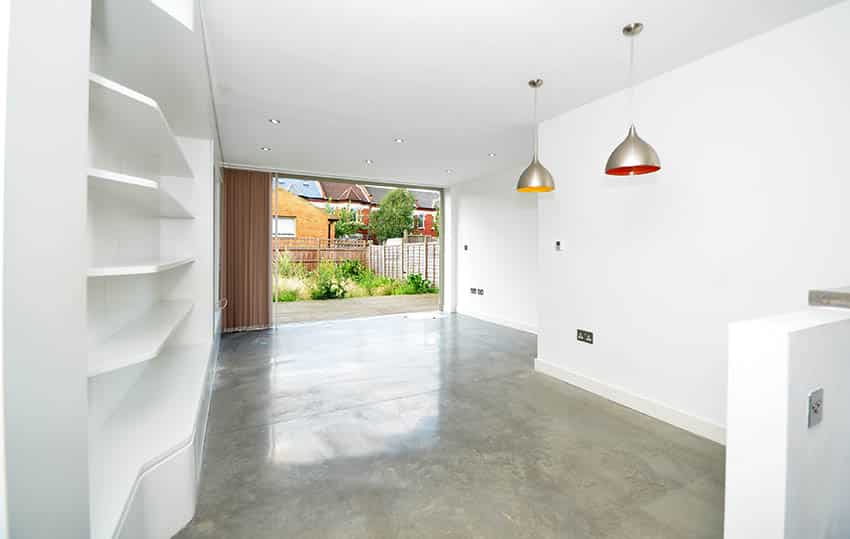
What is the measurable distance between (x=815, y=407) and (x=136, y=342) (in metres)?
2.62

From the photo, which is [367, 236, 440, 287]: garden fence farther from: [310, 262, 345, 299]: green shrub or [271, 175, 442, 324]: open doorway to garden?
[310, 262, 345, 299]: green shrub

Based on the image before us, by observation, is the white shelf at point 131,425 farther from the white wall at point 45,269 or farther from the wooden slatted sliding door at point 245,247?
the wooden slatted sliding door at point 245,247

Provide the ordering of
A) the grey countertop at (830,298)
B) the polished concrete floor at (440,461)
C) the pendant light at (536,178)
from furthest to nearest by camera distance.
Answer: the pendant light at (536,178)
the polished concrete floor at (440,461)
the grey countertop at (830,298)

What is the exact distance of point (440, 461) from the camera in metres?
2.27

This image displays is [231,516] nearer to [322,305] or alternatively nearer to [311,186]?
[322,305]

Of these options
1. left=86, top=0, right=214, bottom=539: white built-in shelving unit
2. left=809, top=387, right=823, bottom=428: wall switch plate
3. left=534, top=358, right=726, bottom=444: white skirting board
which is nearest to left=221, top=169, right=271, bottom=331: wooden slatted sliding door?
left=86, top=0, right=214, bottom=539: white built-in shelving unit

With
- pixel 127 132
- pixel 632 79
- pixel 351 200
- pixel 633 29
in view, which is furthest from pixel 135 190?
pixel 351 200

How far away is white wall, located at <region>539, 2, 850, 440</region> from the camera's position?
212cm

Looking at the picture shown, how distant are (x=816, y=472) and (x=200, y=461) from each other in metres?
2.70

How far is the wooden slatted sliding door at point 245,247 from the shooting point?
5.76m

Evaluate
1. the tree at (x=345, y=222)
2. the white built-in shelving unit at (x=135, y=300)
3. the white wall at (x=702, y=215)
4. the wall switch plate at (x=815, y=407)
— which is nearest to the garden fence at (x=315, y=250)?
the tree at (x=345, y=222)

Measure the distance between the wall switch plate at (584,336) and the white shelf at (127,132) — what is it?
3321mm

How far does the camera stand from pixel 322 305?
865 cm

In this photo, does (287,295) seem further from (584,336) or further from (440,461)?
(440,461)
